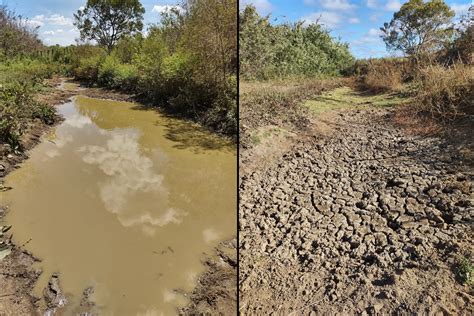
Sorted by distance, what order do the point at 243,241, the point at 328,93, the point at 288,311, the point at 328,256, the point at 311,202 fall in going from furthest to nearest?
the point at 328,93
the point at 311,202
the point at 243,241
the point at 328,256
the point at 288,311

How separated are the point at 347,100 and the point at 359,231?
5.18m

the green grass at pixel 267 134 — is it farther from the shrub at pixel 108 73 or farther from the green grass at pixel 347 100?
the shrub at pixel 108 73

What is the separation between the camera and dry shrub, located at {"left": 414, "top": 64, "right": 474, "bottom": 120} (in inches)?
190

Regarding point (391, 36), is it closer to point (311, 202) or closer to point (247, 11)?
point (247, 11)

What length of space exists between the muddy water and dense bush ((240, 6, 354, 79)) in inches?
104

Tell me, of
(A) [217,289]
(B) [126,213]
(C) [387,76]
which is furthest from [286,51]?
(A) [217,289]

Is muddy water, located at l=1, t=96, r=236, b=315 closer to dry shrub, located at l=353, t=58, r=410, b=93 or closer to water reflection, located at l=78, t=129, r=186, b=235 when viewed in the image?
water reflection, located at l=78, t=129, r=186, b=235

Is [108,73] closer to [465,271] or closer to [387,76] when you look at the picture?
[387,76]

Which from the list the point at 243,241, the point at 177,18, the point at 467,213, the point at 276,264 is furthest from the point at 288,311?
the point at 177,18

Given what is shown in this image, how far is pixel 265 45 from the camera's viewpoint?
884 centimetres

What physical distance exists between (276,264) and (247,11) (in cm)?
743

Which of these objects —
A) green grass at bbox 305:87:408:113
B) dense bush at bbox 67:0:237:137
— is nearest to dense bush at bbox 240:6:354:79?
dense bush at bbox 67:0:237:137

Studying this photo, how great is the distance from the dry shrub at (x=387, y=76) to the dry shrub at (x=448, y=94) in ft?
7.08

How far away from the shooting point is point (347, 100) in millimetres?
7555
